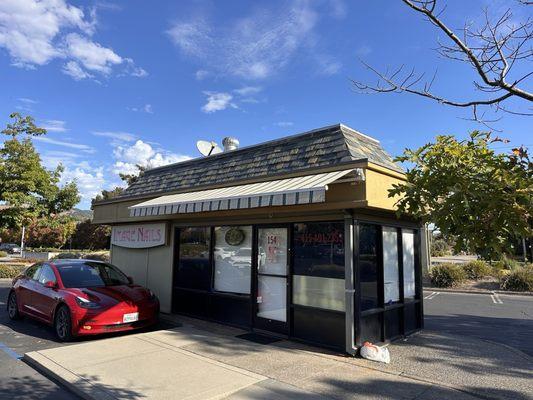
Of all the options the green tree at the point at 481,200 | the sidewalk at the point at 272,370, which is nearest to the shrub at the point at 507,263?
the green tree at the point at 481,200

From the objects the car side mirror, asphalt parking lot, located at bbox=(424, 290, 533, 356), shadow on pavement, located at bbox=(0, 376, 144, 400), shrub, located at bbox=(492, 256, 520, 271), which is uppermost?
shrub, located at bbox=(492, 256, 520, 271)

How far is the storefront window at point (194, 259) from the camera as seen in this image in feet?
30.1

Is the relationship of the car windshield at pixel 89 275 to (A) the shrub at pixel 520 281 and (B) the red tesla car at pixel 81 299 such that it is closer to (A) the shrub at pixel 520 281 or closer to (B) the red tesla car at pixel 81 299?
(B) the red tesla car at pixel 81 299

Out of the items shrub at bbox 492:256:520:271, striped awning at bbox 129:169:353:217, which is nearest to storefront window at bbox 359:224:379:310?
striped awning at bbox 129:169:353:217

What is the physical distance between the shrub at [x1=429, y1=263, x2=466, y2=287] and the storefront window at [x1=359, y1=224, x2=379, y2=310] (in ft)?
40.6

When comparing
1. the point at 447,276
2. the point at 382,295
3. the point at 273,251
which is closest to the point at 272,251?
the point at 273,251

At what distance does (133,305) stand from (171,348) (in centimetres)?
171

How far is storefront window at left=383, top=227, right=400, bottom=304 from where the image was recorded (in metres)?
7.42

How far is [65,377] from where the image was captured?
16.8 ft

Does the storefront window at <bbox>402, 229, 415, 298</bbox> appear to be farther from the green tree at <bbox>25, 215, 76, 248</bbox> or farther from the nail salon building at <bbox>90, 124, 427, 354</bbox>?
the green tree at <bbox>25, 215, 76, 248</bbox>

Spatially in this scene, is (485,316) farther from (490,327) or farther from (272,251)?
(272,251)

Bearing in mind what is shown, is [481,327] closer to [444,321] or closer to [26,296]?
[444,321]

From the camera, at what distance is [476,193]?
2.67 m

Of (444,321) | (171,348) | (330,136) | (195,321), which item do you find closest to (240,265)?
(195,321)
